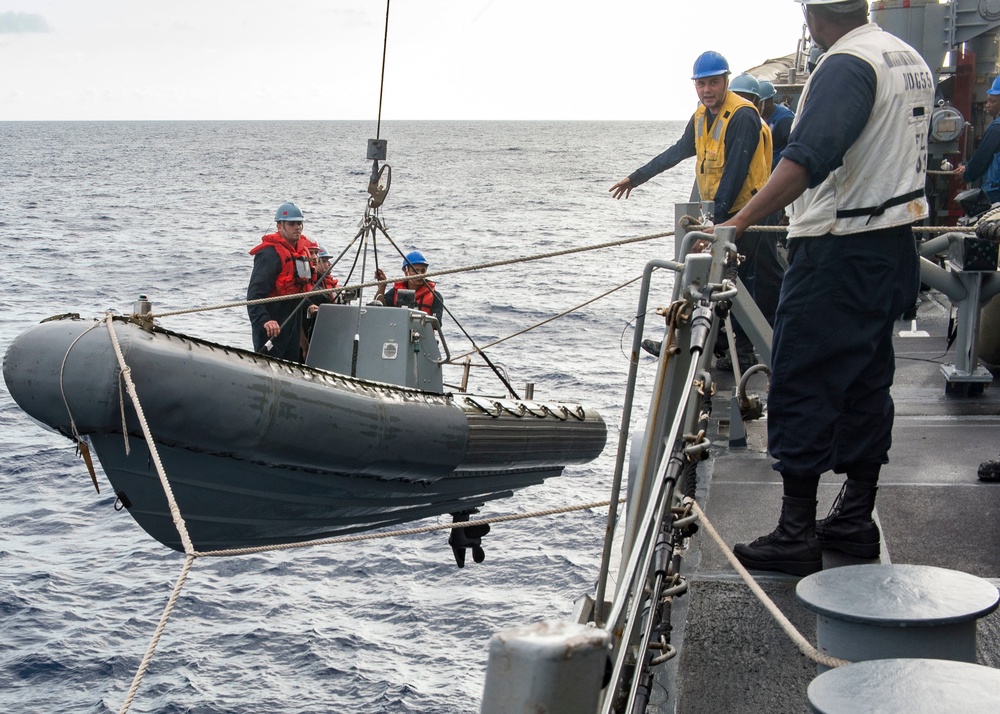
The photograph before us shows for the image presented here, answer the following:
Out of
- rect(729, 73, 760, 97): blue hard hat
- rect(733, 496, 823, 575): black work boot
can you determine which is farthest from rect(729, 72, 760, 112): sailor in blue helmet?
rect(733, 496, 823, 575): black work boot

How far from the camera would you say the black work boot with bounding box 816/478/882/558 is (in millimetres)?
3367

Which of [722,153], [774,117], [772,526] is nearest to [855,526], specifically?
[772,526]

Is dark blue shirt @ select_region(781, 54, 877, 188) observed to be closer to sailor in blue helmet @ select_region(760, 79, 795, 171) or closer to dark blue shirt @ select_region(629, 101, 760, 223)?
dark blue shirt @ select_region(629, 101, 760, 223)

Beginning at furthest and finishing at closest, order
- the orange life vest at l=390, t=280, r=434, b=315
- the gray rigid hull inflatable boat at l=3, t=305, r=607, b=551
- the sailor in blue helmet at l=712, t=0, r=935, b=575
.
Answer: the orange life vest at l=390, t=280, r=434, b=315 → the gray rigid hull inflatable boat at l=3, t=305, r=607, b=551 → the sailor in blue helmet at l=712, t=0, r=935, b=575

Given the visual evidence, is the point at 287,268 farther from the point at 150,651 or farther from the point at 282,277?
the point at 150,651

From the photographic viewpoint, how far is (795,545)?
3.26 m

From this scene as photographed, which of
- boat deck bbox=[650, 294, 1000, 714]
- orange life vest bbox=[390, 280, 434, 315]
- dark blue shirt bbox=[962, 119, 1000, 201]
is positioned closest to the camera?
boat deck bbox=[650, 294, 1000, 714]

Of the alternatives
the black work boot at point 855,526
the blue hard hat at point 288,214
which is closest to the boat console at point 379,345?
the blue hard hat at point 288,214

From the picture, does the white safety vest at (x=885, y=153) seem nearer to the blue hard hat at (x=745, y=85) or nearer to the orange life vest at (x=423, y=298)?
the blue hard hat at (x=745, y=85)

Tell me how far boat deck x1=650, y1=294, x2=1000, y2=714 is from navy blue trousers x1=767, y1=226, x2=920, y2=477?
1.39 feet

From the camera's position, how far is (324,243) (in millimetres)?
34750

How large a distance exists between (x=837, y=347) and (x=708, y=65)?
2.97 m

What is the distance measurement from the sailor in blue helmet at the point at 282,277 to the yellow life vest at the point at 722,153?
347 centimetres

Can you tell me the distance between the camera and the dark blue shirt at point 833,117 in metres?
2.93
